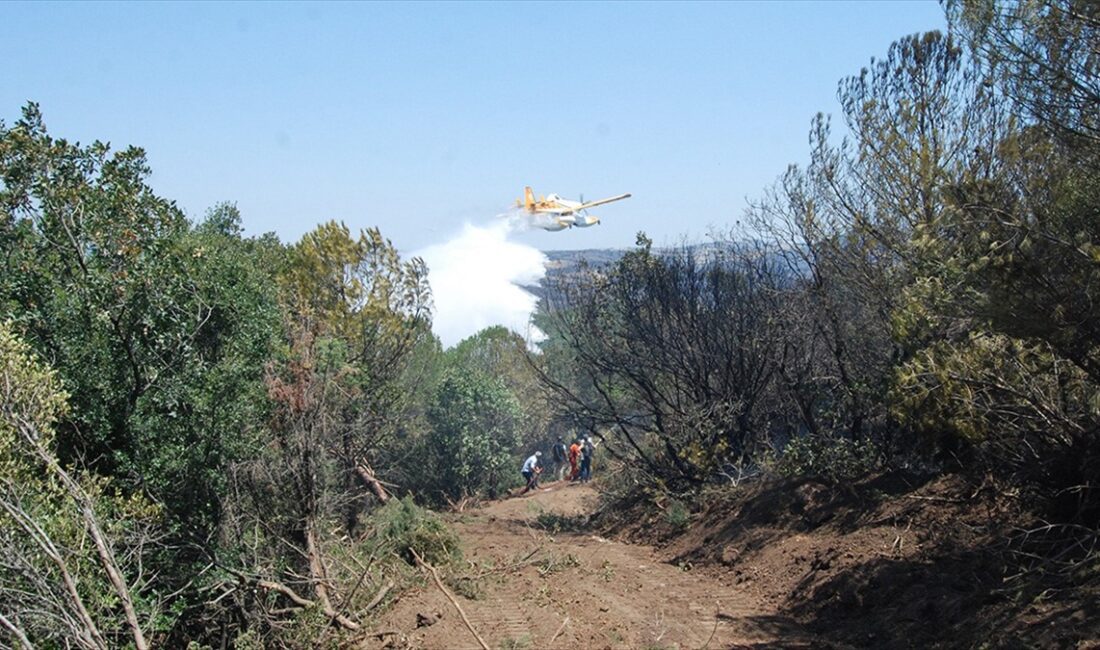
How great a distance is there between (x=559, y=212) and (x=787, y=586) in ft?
56.8

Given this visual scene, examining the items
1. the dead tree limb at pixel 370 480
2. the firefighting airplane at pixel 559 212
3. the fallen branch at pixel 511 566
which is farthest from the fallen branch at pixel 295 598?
the firefighting airplane at pixel 559 212

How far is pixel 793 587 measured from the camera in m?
13.6

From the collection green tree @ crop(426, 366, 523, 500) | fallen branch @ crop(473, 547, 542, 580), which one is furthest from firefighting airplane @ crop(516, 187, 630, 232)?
fallen branch @ crop(473, 547, 542, 580)

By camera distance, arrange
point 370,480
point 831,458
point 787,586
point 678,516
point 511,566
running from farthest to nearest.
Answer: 1. point 370,480
2. point 678,516
3. point 831,458
4. point 511,566
5. point 787,586

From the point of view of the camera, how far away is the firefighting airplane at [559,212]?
2866 centimetres

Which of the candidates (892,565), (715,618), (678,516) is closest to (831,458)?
(678,516)

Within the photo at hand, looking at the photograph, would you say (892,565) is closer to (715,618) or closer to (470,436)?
(715,618)

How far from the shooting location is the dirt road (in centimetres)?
1166

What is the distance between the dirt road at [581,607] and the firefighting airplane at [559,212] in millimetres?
12288

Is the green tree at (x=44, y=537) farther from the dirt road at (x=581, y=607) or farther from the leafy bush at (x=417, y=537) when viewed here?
the leafy bush at (x=417, y=537)

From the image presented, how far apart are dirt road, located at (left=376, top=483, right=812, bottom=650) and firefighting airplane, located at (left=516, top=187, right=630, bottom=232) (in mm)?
12288

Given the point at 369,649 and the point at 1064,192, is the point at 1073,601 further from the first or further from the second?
the point at 369,649

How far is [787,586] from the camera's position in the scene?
1375 centimetres

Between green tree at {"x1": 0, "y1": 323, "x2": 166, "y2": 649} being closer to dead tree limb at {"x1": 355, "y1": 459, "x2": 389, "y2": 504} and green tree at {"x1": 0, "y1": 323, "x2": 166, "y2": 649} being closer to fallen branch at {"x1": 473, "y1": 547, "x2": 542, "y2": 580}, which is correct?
fallen branch at {"x1": 473, "y1": 547, "x2": 542, "y2": 580}
